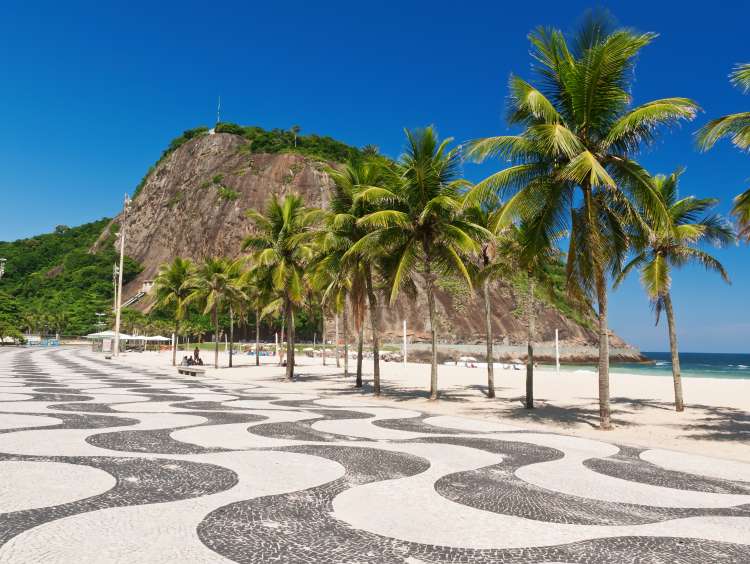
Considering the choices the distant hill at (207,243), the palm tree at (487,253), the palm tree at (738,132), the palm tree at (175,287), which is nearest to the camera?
the palm tree at (738,132)

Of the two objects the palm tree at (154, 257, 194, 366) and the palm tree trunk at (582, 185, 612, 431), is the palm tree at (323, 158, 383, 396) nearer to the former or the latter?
the palm tree trunk at (582, 185, 612, 431)

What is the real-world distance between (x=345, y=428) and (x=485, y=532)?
683cm

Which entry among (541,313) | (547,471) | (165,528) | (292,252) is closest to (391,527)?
(165,528)

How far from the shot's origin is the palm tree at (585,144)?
11.9 meters

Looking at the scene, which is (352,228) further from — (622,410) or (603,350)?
(622,410)

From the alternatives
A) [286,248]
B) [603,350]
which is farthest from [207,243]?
[603,350]

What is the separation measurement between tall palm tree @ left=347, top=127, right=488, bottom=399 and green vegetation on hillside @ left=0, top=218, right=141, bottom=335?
82.5 m

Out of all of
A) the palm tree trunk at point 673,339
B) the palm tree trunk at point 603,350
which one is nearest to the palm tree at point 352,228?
the palm tree trunk at point 603,350

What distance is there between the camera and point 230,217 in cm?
11050

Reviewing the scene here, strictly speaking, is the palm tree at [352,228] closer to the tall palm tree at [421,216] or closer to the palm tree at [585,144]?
the tall palm tree at [421,216]

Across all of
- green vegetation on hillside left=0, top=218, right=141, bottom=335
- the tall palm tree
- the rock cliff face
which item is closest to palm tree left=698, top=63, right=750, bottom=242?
the tall palm tree

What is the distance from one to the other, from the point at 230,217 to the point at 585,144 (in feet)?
342

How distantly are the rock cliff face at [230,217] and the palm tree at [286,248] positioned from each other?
207ft

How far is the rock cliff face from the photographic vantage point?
9869 cm
